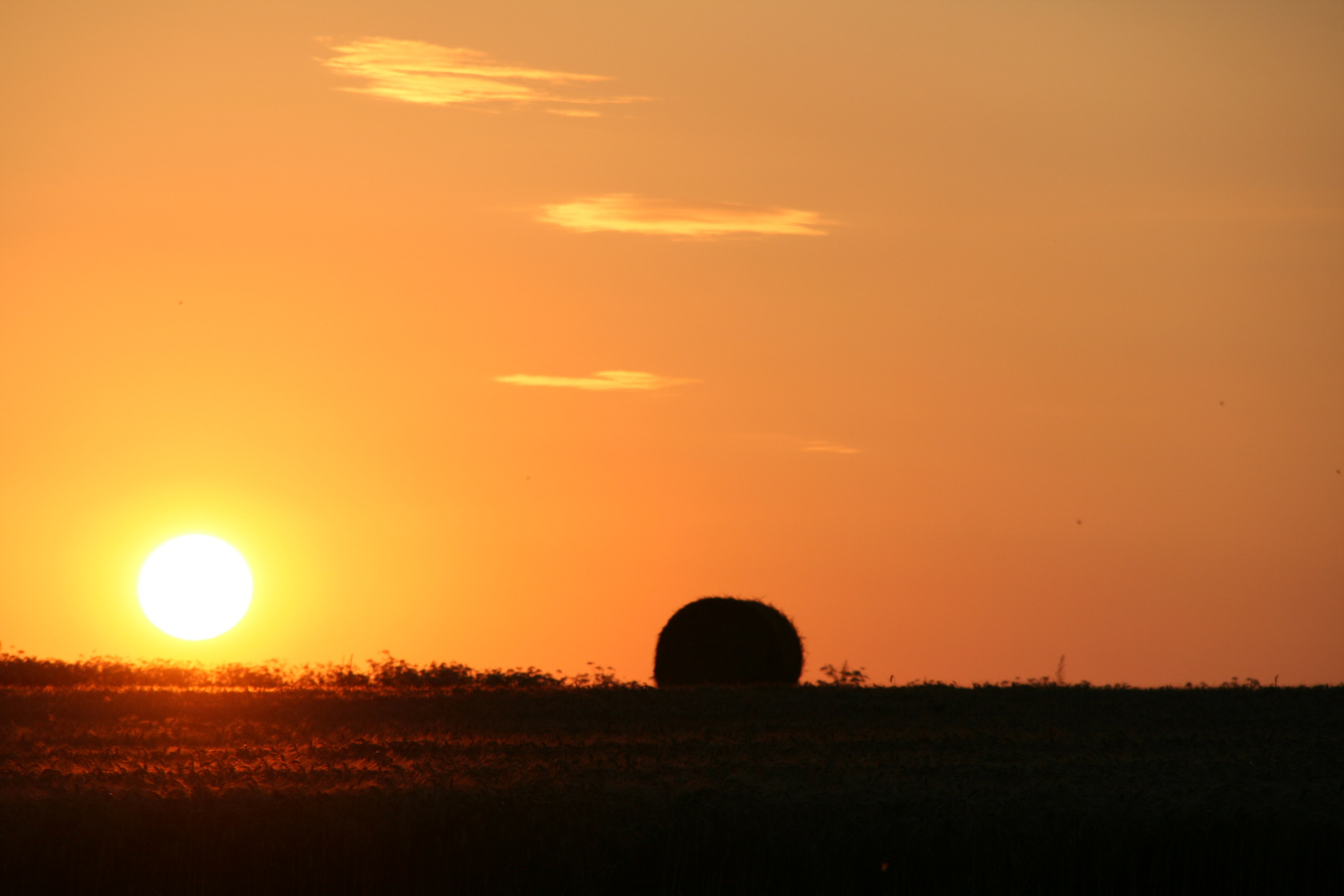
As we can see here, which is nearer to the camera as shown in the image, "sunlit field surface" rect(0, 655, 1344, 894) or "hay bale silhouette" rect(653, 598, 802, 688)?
"sunlit field surface" rect(0, 655, 1344, 894)

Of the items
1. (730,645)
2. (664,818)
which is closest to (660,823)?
(664,818)

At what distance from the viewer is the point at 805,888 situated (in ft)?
43.6

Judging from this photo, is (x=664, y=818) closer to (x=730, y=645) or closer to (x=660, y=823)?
(x=660, y=823)

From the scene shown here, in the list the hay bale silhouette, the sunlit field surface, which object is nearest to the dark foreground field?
the sunlit field surface

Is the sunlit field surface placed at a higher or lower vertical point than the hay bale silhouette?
lower

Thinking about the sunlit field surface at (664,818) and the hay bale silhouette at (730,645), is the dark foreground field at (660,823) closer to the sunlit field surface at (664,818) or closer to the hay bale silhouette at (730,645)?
the sunlit field surface at (664,818)

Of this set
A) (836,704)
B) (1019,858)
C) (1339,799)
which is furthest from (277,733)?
(1339,799)

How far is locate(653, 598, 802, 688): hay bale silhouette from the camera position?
99.9 ft

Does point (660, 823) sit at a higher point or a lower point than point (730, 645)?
lower

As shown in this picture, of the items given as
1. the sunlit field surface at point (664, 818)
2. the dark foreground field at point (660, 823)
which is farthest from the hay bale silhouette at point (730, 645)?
the dark foreground field at point (660, 823)

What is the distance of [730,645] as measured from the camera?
100 feet

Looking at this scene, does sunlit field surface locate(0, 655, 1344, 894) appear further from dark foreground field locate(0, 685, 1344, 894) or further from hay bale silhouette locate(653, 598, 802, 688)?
hay bale silhouette locate(653, 598, 802, 688)

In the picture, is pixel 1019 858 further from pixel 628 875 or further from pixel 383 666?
pixel 383 666

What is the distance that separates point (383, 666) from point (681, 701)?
7.87 meters
